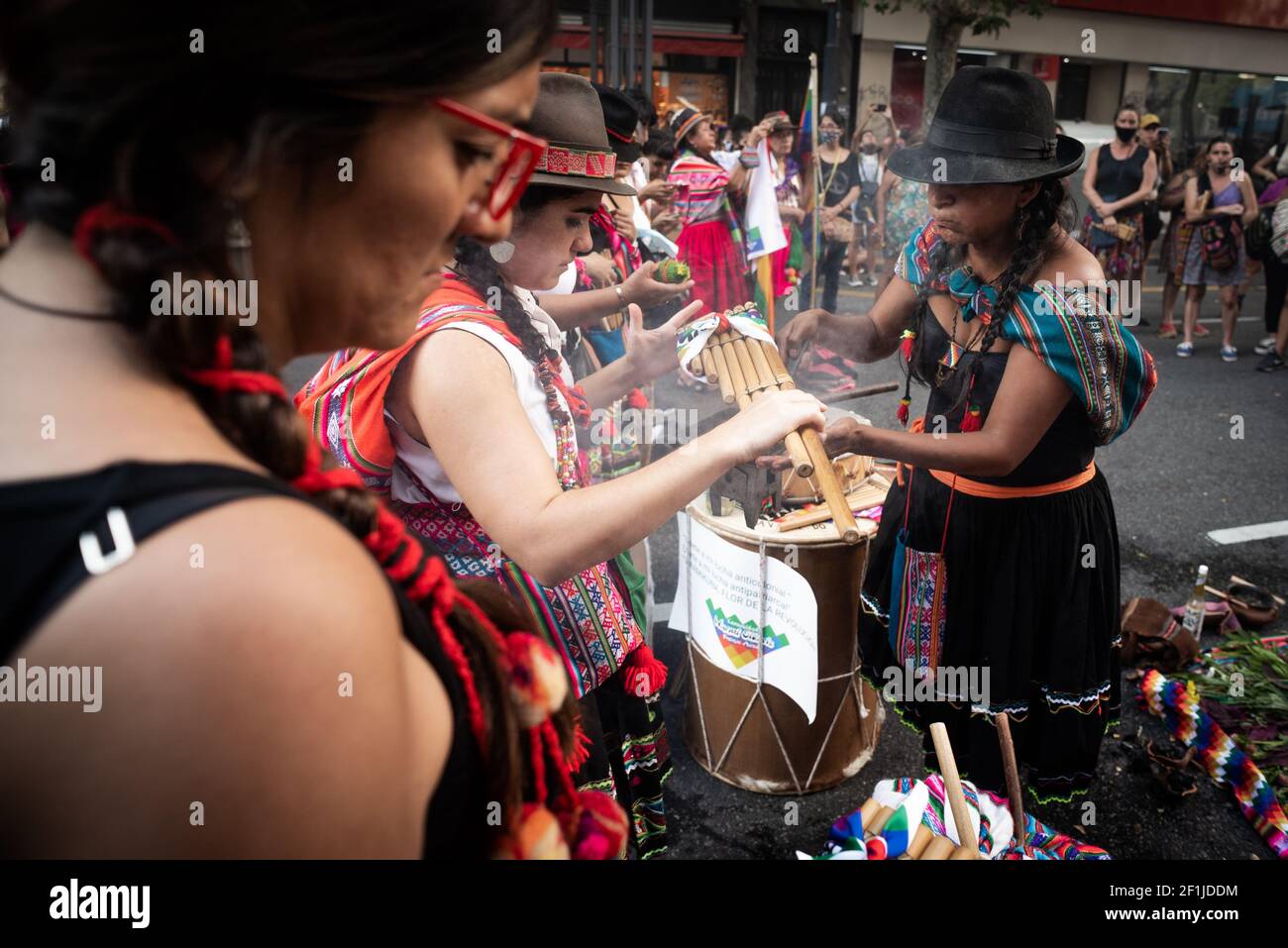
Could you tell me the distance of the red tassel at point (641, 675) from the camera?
84.4 inches

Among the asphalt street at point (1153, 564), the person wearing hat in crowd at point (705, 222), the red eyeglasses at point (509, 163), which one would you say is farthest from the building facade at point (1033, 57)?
the red eyeglasses at point (509, 163)

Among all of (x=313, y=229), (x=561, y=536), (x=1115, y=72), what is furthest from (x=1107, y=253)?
(x=1115, y=72)

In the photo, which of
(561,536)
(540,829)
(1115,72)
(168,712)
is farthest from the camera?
(1115,72)

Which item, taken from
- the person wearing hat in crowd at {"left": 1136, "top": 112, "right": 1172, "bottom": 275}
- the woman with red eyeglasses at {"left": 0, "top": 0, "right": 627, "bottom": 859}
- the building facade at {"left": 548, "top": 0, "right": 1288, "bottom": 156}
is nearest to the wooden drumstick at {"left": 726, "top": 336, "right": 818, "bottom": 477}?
the woman with red eyeglasses at {"left": 0, "top": 0, "right": 627, "bottom": 859}

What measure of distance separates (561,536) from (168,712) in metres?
0.93

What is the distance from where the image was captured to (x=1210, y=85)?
22.4m

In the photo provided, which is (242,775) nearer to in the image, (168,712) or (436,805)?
(168,712)

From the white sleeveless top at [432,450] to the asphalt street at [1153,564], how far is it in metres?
0.78

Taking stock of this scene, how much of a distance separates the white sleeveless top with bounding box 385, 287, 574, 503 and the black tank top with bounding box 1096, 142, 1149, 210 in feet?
33.4

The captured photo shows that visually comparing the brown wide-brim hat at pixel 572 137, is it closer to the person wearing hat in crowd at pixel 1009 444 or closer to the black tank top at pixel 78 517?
the person wearing hat in crowd at pixel 1009 444

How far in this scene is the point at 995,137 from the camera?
7.65 ft

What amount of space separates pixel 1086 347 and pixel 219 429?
211 cm

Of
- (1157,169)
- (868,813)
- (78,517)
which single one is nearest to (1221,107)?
(1157,169)
